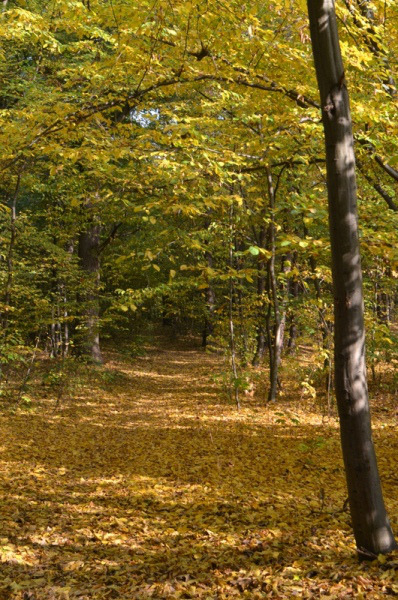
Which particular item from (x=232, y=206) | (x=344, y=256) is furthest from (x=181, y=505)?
(x=232, y=206)

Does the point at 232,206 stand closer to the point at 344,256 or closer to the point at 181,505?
the point at 181,505

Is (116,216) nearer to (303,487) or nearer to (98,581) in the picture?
(303,487)

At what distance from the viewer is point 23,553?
434cm

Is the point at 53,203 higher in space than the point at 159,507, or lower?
higher

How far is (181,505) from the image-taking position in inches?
215

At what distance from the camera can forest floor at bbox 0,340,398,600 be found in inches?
147

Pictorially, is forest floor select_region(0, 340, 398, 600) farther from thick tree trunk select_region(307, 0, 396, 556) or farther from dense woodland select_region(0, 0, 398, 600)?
thick tree trunk select_region(307, 0, 396, 556)

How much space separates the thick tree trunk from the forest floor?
965 mm

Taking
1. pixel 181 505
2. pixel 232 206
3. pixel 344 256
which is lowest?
pixel 181 505

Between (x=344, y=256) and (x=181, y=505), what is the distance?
3674 millimetres

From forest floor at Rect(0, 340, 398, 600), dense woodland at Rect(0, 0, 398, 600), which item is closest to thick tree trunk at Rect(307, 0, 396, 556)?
dense woodland at Rect(0, 0, 398, 600)

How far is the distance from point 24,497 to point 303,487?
3.47 meters

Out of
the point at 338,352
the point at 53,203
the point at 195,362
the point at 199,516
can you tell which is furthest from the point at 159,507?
the point at 195,362

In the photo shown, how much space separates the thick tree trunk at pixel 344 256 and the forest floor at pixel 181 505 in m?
0.96
